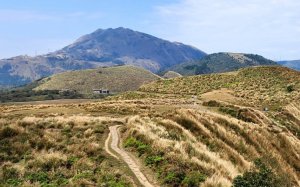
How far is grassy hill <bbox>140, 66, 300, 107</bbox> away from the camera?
80669 millimetres

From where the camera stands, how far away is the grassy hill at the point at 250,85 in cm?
8067

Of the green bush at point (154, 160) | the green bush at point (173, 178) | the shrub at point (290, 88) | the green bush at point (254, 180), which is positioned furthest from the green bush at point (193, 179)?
the shrub at point (290, 88)

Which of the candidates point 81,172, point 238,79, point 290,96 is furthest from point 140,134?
point 238,79

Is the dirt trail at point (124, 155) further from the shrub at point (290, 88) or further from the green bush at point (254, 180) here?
the shrub at point (290, 88)

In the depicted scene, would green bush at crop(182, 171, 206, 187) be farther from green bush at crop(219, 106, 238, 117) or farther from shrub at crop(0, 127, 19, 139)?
green bush at crop(219, 106, 238, 117)

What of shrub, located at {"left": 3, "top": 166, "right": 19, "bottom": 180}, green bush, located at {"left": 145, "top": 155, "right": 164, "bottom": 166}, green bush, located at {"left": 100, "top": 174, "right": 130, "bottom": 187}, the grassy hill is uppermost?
green bush, located at {"left": 145, "top": 155, "right": 164, "bottom": 166}

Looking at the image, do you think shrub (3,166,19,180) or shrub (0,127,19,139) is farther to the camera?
shrub (0,127,19,139)

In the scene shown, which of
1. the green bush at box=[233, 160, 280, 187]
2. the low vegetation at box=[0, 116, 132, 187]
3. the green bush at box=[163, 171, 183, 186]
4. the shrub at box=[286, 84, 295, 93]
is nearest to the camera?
the green bush at box=[233, 160, 280, 187]

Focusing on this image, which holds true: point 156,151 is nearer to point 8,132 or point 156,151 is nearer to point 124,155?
point 124,155

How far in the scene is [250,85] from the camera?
99750 millimetres

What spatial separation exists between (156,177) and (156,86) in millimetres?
100455

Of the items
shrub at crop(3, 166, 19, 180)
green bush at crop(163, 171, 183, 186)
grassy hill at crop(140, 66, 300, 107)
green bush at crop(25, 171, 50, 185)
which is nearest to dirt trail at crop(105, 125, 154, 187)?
green bush at crop(163, 171, 183, 186)

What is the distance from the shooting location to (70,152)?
79.2ft

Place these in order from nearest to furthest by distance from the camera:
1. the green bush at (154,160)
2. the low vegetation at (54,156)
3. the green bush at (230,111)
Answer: the low vegetation at (54,156), the green bush at (154,160), the green bush at (230,111)
